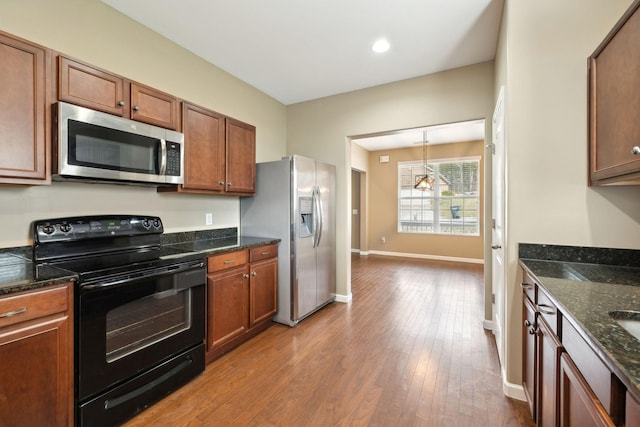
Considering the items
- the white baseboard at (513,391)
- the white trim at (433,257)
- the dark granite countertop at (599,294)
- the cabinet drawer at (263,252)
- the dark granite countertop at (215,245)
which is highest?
the dark granite countertop at (215,245)

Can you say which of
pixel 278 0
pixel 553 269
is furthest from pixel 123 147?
pixel 553 269

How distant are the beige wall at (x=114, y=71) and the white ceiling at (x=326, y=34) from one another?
14 centimetres

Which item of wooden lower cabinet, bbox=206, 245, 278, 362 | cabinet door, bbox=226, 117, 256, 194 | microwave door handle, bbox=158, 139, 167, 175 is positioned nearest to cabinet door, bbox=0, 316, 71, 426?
wooden lower cabinet, bbox=206, 245, 278, 362

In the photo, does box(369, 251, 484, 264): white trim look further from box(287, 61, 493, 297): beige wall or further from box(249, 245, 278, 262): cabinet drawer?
box(249, 245, 278, 262): cabinet drawer

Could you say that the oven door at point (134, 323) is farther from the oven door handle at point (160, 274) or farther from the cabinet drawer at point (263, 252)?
the cabinet drawer at point (263, 252)

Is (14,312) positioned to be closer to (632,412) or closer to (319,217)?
(632,412)

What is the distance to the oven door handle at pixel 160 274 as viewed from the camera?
5.07ft

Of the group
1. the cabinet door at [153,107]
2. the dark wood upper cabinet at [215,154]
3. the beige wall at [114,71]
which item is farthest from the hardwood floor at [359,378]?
the cabinet door at [153,107]

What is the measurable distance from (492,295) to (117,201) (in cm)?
359

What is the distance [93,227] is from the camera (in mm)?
2008

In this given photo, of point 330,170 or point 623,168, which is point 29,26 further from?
point 623,168

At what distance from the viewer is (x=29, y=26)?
5.89 ft

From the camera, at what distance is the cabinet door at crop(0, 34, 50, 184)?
4.88 ft

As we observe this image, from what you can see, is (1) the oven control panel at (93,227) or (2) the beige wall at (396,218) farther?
(2) the beige wall at (396,218)
